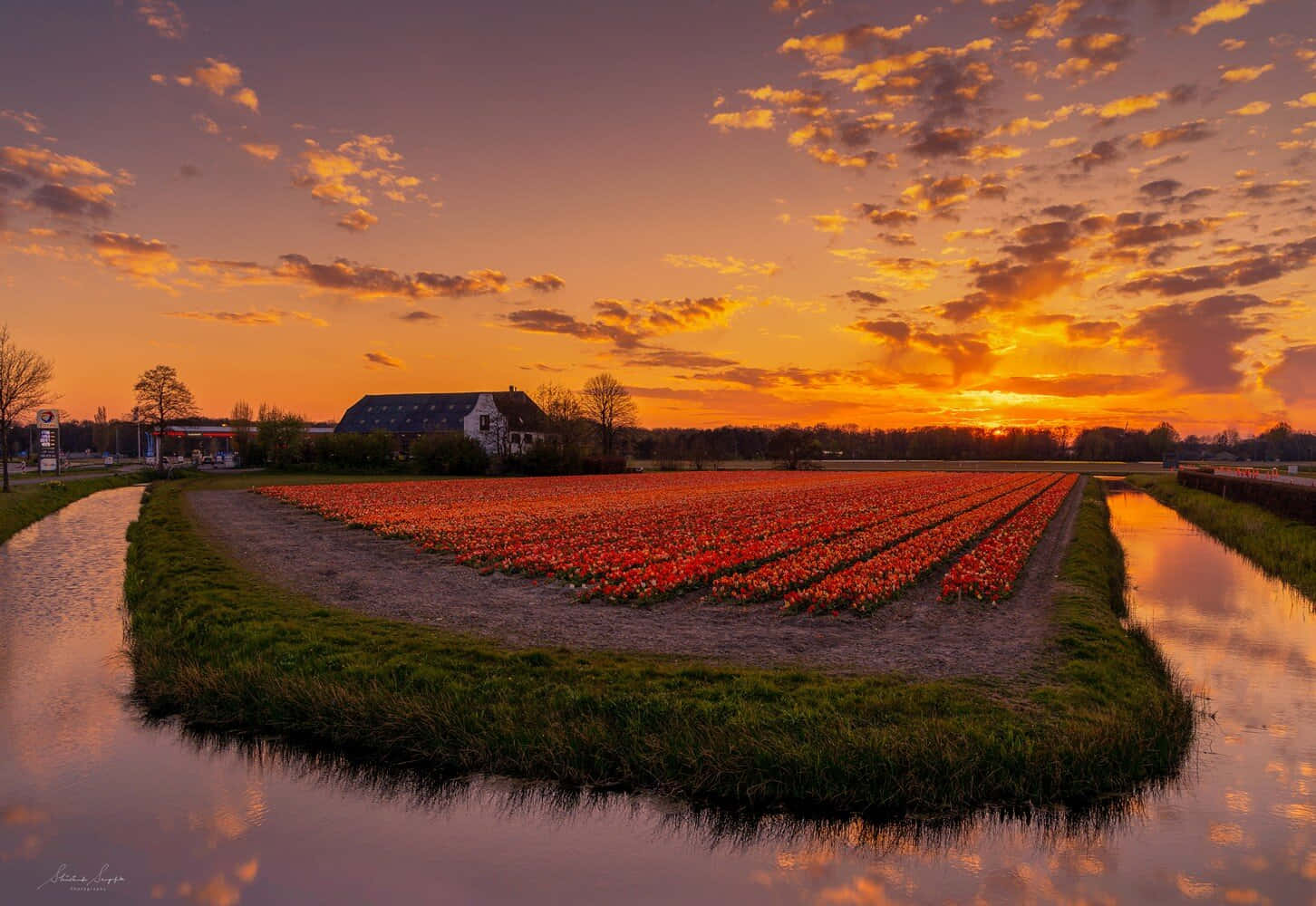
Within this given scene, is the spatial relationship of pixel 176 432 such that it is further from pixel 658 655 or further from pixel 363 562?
pixel 658 655

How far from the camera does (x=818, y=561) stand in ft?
66.4

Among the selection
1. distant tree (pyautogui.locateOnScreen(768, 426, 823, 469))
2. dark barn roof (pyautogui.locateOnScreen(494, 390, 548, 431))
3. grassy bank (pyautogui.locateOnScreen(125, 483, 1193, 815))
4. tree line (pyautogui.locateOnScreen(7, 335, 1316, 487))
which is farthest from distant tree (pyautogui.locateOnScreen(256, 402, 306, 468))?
grassy bank (pyautogui.locateOnScreen(125, 483, 1193, 815))

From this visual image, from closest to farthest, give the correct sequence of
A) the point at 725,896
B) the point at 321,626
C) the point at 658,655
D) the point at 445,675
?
the point at 725,896 → the point at 445,675 → the point at 658,655 → the point at 321,626

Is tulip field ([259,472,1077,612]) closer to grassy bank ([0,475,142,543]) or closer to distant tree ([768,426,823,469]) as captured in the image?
grassy bank ([0,475,142,543])

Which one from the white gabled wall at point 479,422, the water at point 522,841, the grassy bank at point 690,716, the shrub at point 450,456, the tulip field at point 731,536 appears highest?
the white gabled wall at point 479,422

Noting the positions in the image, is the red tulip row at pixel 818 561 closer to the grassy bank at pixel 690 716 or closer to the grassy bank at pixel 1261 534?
the grassy bank at pixel 690 716

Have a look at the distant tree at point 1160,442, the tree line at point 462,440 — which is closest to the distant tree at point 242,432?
the tree line at point 462,440

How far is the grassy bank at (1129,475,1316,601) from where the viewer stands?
23953mm

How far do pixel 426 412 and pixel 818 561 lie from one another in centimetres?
10204

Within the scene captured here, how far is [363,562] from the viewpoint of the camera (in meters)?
22.2

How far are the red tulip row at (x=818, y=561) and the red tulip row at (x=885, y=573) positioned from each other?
402mm

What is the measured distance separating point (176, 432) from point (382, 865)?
15630cm

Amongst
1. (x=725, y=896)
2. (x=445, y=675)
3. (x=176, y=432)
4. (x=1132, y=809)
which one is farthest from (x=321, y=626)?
(x=176, y=432)

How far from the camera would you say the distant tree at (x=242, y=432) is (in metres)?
90.3
